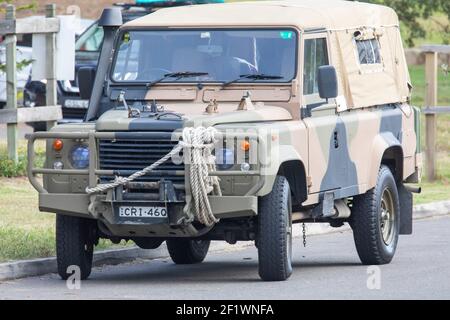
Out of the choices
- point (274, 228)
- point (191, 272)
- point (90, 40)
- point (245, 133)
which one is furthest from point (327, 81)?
point (90, 40)

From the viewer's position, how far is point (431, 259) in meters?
12.7

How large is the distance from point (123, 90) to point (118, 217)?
1.67 meters

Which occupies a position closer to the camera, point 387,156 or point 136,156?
point 136,156

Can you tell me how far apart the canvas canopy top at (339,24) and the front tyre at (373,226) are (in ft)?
2.58

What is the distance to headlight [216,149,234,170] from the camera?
34.6 ft

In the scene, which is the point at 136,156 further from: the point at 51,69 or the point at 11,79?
the point at 51,69

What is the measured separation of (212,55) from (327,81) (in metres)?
1.07

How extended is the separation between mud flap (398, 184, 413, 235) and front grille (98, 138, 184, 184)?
11.6 feet

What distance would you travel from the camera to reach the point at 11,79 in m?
17.7

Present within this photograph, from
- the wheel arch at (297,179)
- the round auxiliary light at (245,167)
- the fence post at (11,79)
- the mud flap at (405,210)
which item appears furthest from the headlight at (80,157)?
the fence post at (11,79)

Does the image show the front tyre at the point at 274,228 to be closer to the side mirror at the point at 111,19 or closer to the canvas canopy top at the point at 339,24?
the canvas canopy top at the point at 339,24

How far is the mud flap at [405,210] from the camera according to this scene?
43.9ft

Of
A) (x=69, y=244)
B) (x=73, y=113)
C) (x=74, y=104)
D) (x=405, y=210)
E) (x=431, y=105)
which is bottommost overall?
(x=405, y=210)
